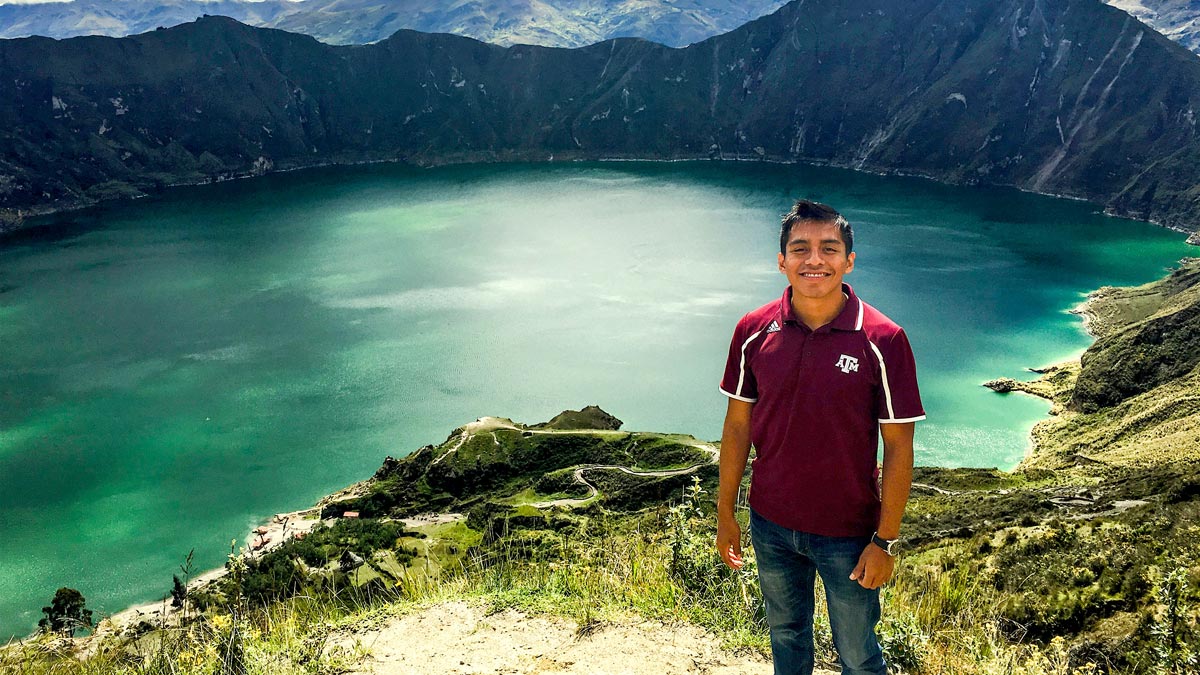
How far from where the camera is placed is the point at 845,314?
519 centimetres

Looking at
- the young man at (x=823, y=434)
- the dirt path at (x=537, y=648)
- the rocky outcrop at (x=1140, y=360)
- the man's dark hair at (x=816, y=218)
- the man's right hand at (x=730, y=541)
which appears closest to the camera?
the young man at (x=823, y=434)

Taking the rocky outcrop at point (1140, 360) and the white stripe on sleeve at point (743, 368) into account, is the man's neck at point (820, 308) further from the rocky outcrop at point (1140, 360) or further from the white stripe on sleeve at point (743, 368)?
the rocky outcrop at point (1140, 360)

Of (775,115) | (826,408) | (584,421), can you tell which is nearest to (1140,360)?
(584,421)

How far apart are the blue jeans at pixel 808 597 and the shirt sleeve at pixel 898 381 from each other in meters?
0.94

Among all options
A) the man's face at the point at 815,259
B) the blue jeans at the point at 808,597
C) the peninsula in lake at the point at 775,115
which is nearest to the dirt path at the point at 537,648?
the blue jeans at the point at 808,597

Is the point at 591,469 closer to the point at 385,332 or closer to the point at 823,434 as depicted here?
the point at 385,332

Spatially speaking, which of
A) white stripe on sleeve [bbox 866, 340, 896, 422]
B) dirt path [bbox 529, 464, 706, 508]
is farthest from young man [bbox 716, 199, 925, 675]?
dirt path [bbox 529, 464, 706, 508]

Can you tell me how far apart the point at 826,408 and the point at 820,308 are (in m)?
0.70

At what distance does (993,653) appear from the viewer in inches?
257

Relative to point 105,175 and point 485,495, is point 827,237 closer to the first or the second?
point 485,495

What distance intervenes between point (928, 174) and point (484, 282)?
106 meters

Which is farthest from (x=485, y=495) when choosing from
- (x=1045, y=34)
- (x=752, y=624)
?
(x=1045, y=34)

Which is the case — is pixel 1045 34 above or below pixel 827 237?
above

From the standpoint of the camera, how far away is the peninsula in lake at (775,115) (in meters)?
140
